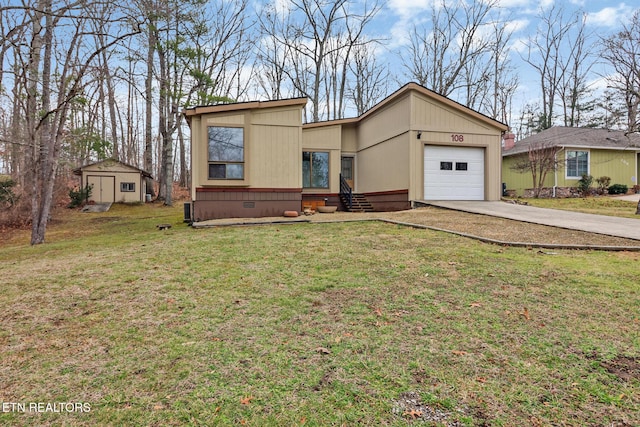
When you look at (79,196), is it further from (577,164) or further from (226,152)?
(577,164)

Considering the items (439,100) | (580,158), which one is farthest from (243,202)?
(580,158)

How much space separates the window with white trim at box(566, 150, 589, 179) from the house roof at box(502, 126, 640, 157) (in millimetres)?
515

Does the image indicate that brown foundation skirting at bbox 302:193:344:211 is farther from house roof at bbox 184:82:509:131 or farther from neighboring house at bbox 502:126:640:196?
neighboring house at bbox 502:126:640:196

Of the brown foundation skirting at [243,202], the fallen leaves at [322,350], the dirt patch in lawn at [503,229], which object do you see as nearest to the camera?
the fallen leaves at [322,350]

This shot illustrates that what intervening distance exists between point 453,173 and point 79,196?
2097 cm

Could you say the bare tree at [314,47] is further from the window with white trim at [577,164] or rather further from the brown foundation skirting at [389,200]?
the window with white trim at [577,164]

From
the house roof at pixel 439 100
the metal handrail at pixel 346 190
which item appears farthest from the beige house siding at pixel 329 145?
the house roof at pixel 439 100

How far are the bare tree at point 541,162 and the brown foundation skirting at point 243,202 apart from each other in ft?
44.4

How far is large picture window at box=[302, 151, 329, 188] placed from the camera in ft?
46.8

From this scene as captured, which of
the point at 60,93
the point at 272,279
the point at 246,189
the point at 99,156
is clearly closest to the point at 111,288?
the point at 272,279

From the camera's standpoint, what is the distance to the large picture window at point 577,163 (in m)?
18.1

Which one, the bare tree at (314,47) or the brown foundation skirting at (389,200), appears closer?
the brown foundation skirting at (389,200)

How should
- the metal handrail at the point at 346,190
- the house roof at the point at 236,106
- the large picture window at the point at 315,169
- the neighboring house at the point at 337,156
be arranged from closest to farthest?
the house roof at the point at 236,106 < the neighboring house at the point at 337,156 < the metal handrail at the point at 346,190 < the large picture window at the point at 315,169

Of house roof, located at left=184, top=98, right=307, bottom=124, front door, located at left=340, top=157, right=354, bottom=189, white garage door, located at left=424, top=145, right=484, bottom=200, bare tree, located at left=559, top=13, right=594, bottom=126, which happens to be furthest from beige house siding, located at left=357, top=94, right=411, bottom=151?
bare tree, located at left=559, top=13, right=594, bottom=126
